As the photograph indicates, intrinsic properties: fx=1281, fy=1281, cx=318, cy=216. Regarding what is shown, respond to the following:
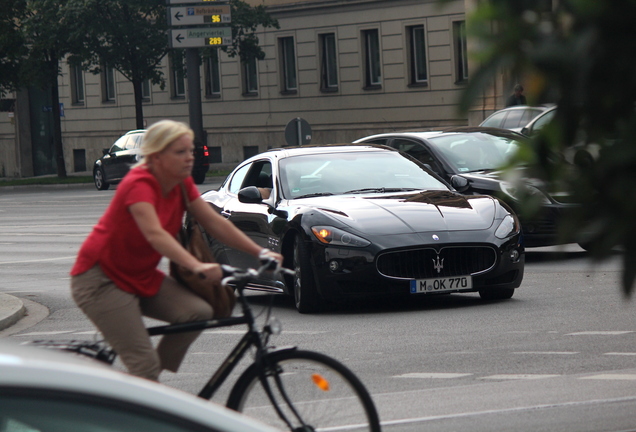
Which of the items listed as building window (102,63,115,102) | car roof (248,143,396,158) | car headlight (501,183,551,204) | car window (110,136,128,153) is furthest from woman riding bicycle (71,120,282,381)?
building window (102,63,115,102)

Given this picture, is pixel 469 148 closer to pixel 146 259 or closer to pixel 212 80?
pixel 146 259

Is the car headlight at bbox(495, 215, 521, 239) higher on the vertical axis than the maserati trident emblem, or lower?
higher

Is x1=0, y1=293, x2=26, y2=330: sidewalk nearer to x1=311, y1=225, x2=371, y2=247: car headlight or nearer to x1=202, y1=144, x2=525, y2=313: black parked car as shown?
x1=202, y1=144, x2=525, y2=313: black parked car

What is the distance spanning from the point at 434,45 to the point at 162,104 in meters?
14.1

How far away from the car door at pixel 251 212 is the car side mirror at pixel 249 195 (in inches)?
Result: 10.4

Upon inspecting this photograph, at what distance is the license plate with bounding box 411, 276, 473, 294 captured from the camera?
416 inches

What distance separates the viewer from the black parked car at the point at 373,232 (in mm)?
10562

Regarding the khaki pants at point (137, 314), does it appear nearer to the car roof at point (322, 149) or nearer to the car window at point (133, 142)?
the car roof at point (322, 149)

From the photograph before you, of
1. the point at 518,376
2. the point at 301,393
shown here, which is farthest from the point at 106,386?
the point at 518,376

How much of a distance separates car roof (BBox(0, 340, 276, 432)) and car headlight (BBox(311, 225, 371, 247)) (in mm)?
7936

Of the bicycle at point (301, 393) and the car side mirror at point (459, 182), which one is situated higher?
the car side mirror at point (459, 182)

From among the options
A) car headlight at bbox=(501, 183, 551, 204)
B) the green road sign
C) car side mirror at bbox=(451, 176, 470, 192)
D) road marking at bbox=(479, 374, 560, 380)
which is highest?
the green road sign

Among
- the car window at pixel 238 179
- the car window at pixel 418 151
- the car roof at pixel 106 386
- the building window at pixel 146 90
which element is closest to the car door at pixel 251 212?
the car window at pixel 238 179

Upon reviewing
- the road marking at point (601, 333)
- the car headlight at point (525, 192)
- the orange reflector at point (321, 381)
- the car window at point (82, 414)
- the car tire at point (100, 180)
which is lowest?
the car tire at point (100, 180)
